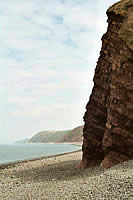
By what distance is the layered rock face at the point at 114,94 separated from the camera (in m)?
31.8

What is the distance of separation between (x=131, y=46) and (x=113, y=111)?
21.8 feet

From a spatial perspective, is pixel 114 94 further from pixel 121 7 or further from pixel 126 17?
pixel 121 7

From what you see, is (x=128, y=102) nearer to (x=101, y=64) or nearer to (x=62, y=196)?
(x=101, y=64)

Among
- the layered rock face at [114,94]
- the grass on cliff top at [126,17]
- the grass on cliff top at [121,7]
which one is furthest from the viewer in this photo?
the grass on cliff top at [121,7]

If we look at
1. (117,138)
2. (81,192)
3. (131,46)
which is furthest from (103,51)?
(81,192)

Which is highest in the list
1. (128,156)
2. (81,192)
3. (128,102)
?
(128,102)

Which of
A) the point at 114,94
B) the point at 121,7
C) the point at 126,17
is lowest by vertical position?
the point at 114,94

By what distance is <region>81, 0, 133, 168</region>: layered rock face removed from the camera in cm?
3175

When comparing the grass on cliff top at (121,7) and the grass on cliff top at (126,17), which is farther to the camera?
the grass on cliff top at (121,7)

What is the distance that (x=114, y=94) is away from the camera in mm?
33031

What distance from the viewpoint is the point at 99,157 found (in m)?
39.2

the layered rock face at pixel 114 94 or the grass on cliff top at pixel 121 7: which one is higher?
the grass on cliff top at pixel 121 7

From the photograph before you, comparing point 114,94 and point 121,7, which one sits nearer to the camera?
point 114,94

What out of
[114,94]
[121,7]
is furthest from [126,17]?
[114,94]
